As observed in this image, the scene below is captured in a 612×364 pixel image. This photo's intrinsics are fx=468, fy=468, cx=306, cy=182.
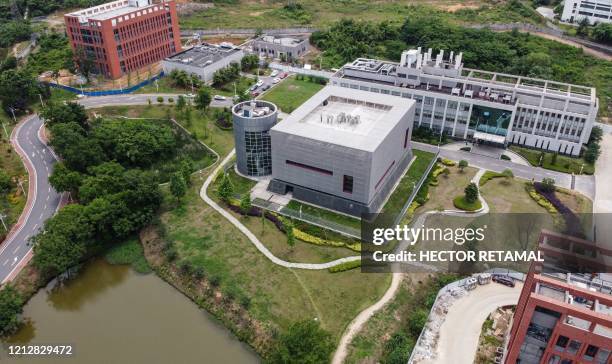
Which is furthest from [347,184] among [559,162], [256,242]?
[559,162]

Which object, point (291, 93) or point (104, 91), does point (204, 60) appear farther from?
point (104, 91)

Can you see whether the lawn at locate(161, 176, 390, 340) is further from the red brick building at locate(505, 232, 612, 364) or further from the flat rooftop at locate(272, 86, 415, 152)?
the red brick building at locate(505, 232, 612, 364)

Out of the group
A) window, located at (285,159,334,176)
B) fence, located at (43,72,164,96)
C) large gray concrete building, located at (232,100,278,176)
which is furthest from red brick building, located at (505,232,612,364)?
fence, located at (43,72,164,96)

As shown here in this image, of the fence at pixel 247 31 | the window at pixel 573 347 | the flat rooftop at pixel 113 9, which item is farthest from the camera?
the fence at pixel 247 31

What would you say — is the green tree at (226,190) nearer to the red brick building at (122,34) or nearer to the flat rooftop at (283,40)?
the red brick building at (122,34)

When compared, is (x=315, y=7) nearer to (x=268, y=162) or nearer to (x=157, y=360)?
(x=268, y=162)

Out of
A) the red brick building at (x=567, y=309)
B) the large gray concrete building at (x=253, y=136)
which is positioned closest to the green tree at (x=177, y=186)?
the large gray concrete building at (x=253, y=136)
